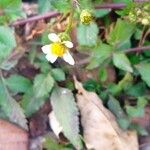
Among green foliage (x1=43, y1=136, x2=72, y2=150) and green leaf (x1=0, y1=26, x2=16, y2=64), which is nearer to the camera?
green leaf (x1=0, y1=26, x2=16, y2=64)

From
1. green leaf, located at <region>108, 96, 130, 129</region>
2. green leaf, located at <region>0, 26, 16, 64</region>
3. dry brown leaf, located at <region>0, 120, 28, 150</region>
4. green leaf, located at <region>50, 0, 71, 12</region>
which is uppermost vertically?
green leaf, located at <region>50, 0, 71, 12</region>

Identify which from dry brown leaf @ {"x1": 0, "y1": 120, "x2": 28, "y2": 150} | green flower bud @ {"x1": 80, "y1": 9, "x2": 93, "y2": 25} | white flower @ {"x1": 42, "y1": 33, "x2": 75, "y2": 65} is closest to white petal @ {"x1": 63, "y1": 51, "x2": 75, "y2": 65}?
white flower @ {"x1": 42, "y1": 33, "x2": 75, "y2": 65}

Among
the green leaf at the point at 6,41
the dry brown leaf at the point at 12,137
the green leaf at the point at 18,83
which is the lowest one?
the dry brown leaf at the point at 12,137

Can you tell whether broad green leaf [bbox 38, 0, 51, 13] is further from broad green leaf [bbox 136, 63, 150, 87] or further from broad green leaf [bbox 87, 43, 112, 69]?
broad green leaf [bbox 136, 63, 150, 87]

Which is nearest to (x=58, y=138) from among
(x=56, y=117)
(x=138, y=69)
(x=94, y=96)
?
(x=56, y=117)

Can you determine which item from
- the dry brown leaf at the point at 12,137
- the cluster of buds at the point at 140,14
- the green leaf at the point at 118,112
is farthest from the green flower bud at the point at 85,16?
the dry brown leaf at the point at 12,137

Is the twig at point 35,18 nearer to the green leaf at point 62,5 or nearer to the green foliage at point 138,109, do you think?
the green leaf at point 62,5

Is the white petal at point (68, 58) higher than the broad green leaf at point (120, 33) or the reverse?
higher
